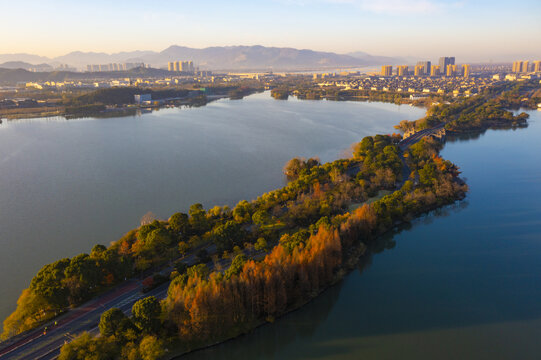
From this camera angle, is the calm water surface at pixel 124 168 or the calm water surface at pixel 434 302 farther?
the calm water surface at pixel 124 168

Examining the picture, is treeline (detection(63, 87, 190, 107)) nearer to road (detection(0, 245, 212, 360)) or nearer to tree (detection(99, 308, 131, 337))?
road (detection(0, 245, 212, 360))

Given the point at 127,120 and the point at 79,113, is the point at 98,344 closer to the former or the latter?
the point at 127,120

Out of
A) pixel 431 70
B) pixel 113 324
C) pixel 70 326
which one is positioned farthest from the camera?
pixel 431 70

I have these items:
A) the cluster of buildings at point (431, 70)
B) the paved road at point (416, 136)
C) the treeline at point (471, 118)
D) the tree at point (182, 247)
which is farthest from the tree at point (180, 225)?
the cluster of buildings at point (431, 70)

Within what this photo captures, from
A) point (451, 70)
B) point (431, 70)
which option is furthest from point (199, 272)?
point (431, 70)

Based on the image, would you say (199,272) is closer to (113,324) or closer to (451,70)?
(113,324)

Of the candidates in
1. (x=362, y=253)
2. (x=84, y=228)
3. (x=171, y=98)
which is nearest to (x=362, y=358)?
(x=362, y=253)

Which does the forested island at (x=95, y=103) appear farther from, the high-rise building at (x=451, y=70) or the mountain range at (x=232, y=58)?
the mountain range at (x=232, y=58)
